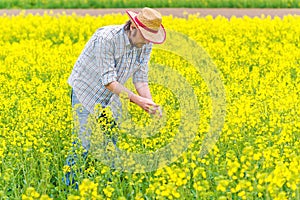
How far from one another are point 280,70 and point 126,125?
457 cm

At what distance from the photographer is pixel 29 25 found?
14.6 m

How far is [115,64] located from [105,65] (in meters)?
0.21

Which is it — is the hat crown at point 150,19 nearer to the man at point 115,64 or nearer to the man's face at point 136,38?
the man at point 115,64

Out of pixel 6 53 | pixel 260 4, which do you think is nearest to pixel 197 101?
pixel 6 53

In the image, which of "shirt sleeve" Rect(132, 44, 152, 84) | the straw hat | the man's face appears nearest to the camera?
the straw hat

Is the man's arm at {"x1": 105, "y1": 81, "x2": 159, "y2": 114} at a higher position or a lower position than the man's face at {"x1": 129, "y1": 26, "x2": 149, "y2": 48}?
lower

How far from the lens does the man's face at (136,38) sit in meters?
5.40

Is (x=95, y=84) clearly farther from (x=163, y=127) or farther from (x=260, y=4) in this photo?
(x=260, y=4)

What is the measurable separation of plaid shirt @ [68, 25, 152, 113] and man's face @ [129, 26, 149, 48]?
0.13ft

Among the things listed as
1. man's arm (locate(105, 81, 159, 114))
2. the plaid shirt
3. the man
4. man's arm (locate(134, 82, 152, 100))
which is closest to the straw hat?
the man

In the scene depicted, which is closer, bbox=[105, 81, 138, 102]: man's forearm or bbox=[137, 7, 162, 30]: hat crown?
bbox=[137, 7, 162, 30]: hat crown

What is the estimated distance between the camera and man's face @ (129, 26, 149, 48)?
5398 mm

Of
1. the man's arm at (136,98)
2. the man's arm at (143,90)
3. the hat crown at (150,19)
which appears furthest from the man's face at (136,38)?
the man's arm at (143,90)

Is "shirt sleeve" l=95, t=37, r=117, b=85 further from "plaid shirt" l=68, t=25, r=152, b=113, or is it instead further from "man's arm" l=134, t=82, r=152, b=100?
"man's arm" l=134, t=82, r=152, b=100
